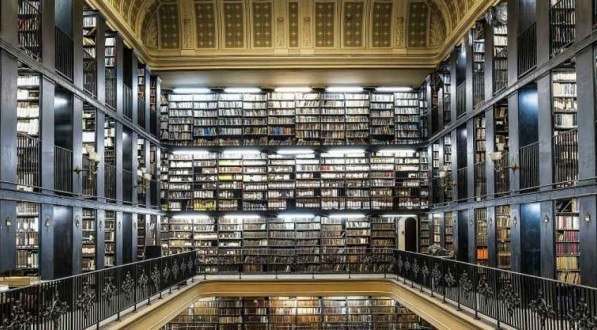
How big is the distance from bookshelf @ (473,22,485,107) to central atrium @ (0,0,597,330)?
0.15 feet

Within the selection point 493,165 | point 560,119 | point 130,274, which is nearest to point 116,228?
point 130,274

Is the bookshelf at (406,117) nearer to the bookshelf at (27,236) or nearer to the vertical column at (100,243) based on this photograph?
the vertical column at (100,243)

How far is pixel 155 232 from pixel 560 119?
32.8 feet

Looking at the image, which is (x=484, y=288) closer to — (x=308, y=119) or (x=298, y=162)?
(x=298, y=162)

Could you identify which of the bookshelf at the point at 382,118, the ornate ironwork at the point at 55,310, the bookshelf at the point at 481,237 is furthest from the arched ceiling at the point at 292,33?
the ornate ironwork at the point at 55,310

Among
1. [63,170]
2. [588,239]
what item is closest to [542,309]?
[588,239]

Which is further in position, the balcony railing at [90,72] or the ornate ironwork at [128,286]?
the balcony railing at [90,72]

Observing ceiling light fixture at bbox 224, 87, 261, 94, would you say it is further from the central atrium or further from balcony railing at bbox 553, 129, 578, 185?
balcony railing at bbox 553, 129, 578, 185

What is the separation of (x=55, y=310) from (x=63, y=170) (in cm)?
392

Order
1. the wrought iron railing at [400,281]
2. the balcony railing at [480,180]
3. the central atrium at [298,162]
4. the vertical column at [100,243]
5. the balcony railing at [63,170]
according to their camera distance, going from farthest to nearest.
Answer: the balcony railing at [480,180]
the vertical column at [100,243]
the balcony railing at [63,170]
the central atrium at [298,162]
the wrought iron railing at [400,281]

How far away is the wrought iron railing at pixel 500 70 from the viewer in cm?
1227

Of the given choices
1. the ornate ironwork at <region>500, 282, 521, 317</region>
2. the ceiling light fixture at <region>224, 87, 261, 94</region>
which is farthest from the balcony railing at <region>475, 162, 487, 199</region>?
the ceiling light fixture at <region>224, 87, 261, 94</region>

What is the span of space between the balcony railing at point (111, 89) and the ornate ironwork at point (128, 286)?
425 centimetres

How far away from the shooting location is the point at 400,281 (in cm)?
1466
